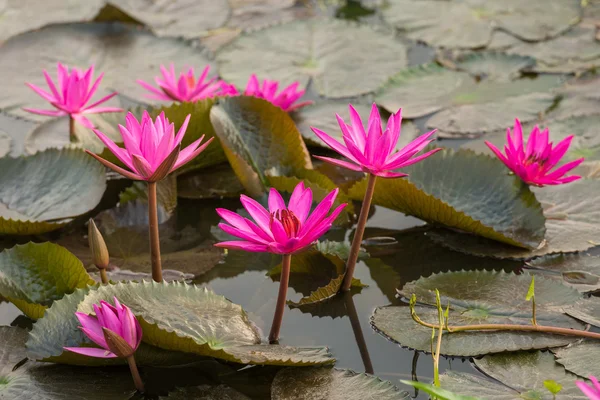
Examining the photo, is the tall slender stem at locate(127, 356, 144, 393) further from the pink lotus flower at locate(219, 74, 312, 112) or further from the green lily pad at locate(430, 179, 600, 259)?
the pink lotus flower at locate(219, 74, 312, 112)

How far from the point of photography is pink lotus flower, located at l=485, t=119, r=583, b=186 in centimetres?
200

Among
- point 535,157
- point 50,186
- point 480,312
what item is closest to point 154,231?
point 50,186

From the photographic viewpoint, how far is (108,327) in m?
1.43

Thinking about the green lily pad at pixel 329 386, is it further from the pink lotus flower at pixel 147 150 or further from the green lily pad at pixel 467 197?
the green lily pad at pixel 467 197

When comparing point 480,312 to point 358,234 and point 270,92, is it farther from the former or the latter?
point 270,92

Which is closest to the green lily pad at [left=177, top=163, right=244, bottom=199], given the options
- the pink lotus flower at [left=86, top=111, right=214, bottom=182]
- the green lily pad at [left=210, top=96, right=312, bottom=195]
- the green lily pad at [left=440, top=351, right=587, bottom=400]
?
the green lily pad at [left=210, top=96, right=312, bottom=195]

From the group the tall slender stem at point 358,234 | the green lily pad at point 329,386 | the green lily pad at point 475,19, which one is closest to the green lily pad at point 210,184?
the tall slender stem at point 358,234

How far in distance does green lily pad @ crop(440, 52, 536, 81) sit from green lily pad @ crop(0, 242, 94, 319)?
1.99 m

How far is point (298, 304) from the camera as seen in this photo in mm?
1843

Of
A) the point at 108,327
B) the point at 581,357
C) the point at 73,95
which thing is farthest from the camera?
the point at 73,95

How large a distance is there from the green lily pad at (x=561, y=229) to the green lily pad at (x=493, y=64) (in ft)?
3.08

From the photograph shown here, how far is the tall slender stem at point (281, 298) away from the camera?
155 cm

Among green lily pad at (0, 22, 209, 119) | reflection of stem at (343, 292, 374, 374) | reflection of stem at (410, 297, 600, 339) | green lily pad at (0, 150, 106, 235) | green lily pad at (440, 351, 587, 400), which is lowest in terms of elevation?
reflection of stem at (343, 292, 374, 374)

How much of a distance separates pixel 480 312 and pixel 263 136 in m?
0.91
